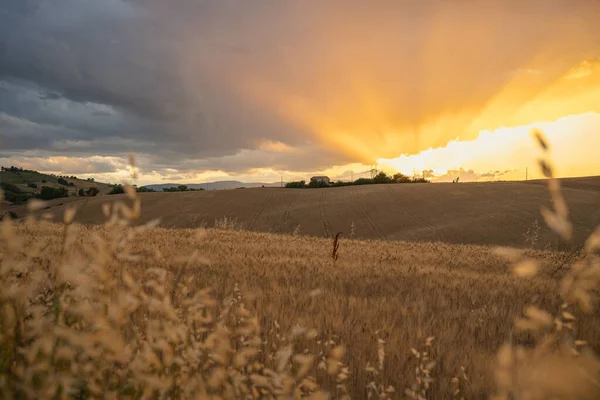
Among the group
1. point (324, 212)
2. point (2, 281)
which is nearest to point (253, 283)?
point (2, 281)

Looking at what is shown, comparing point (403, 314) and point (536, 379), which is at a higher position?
point (536, 379)

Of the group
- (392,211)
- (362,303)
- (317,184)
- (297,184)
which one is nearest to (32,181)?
(297,184)

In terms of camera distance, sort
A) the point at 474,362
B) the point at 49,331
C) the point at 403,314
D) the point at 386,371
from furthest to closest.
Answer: the point at 403,314 → the point at 474,362 → the point at 386,371 → the point at 49,331

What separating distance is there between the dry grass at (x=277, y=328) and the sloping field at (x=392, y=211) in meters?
32.1

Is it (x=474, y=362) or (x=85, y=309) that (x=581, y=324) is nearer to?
(x=474, y=362)

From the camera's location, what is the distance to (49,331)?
2.05 m

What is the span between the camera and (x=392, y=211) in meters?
49.3

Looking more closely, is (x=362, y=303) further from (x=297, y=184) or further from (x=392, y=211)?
(x=297, y=184)

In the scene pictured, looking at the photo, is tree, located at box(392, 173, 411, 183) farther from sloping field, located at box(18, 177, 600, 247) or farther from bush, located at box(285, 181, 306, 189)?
sloping field, located at box(18, 177, 600, 247)

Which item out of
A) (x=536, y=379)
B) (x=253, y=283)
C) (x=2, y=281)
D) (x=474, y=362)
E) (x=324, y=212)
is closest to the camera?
(x=536, y=379)

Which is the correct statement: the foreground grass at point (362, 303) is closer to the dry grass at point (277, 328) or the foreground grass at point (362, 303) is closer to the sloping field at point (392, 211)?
the dry grass at point (277, 328)

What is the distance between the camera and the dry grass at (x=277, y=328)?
1.74 meters

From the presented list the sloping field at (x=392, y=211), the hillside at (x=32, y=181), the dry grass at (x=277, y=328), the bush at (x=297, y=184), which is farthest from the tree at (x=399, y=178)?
the dry grass at (x=277, y=328)

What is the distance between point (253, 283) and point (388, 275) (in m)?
2.77
